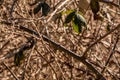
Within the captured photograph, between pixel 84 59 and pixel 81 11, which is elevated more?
pixel 81 11

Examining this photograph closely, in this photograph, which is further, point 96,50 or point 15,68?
point 15,68

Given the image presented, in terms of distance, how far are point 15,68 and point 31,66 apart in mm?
387

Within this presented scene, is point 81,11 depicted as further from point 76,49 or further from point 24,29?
point 76,49

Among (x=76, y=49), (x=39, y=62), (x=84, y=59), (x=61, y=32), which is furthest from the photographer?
(x=39, y=62)

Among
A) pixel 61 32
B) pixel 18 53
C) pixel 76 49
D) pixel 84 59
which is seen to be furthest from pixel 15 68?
pixel 84 59

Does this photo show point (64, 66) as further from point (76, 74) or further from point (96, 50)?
point (96, 50)

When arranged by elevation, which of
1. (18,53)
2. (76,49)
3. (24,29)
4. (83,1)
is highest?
(83,1)

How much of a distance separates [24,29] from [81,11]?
47cm

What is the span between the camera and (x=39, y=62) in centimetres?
319

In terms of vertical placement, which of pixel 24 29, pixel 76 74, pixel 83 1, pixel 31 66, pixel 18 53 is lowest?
pixel 76 74

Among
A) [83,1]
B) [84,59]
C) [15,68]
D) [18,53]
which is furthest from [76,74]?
[83,1]

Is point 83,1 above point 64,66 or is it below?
above

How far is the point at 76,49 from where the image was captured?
2.49m

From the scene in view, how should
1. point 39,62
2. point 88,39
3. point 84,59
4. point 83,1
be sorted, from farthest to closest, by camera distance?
point 88,39 → point 39,62 → point 84,59 → point 83,1
